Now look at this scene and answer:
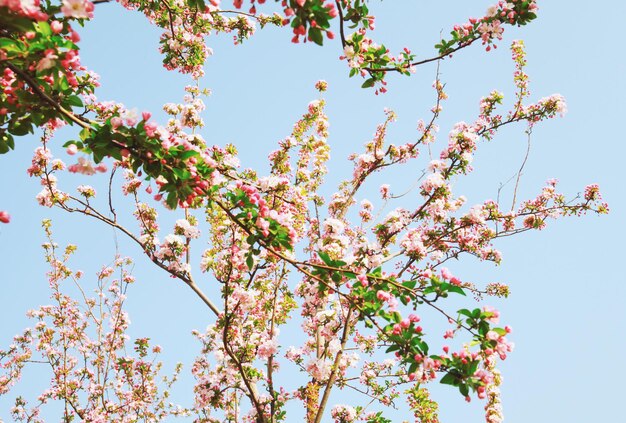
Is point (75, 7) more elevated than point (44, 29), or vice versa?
point (75, 7)

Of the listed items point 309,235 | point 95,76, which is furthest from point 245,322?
point 95,76

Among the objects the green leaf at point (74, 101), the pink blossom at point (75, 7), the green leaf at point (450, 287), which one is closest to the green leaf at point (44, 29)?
the pink blossom at point (75, 7)

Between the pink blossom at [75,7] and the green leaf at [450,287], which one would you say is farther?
the green leaf at [450,287]

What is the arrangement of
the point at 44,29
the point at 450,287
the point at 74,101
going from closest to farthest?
the point at 44,29 < the point at 74,101 < the point at 450,287

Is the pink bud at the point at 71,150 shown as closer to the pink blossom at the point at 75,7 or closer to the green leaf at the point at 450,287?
the pink blossom at the point at 75,7

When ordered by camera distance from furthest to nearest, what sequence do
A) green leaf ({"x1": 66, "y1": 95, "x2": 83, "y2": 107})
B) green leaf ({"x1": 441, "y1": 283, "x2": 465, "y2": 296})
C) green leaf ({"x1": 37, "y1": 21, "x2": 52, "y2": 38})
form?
green leaf ({"x1": 441, "y1": 283, "x2": 465, "y2": 296}), green leaf ({"x1": 66, "y1": 95, "x2": 83, "y2": 107}), green leaf ({"x1": 37, "y1": 21, "x2": 52, "y2": 38})

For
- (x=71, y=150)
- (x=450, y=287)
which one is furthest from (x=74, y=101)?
(x=450, y=287)

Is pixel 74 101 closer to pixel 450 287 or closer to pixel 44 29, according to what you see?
pixel 44 29

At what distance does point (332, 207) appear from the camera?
8.45m

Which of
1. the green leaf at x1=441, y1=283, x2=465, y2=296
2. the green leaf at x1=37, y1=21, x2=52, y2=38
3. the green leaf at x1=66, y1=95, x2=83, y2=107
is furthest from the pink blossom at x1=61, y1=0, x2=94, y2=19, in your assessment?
the green leaf at x1=441, y1=283, x2=465, y2=296

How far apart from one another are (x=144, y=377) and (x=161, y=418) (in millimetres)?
1640

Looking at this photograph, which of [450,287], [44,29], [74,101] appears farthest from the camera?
[450,287]

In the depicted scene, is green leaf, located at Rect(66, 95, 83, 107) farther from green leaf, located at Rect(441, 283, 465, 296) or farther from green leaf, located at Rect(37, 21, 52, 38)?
green leaf, located at Rect(441, 283, 465, 296)

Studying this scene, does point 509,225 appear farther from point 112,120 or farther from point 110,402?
point 110,402
